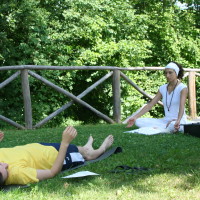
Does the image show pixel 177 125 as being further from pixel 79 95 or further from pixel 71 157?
pixel 79 95

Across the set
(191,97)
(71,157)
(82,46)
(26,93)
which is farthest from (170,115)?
(82,46)

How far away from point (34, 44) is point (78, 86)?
1.77 meters

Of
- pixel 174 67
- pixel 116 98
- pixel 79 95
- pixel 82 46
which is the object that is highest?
pixel 82 46

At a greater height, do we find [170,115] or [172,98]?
[172,98]

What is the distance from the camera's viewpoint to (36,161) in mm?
3332

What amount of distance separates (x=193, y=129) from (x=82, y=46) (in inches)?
244

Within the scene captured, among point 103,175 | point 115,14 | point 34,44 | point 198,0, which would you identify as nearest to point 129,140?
point 103,175

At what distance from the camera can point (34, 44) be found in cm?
988

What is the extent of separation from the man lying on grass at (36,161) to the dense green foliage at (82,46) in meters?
5.83

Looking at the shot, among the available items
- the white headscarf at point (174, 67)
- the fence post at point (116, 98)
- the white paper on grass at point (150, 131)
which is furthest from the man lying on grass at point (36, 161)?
the fence post at point (116, 98)

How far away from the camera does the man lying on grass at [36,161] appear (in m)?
3.02

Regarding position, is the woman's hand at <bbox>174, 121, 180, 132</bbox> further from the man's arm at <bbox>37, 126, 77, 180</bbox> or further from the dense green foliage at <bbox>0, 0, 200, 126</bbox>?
the dense green foliage at <bbox>0, 0, 200, 126</bbox>

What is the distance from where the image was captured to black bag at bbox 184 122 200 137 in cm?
525

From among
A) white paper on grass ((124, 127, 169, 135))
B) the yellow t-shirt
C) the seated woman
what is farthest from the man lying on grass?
the seated woman
